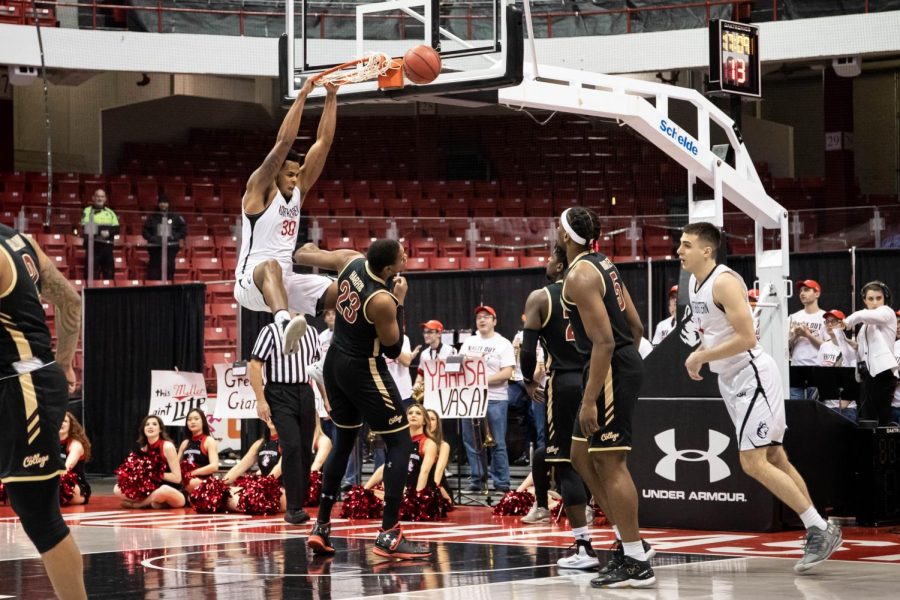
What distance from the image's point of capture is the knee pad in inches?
207

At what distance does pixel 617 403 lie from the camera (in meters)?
7.24

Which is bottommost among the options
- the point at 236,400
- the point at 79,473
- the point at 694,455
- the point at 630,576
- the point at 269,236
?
the point at 79,473

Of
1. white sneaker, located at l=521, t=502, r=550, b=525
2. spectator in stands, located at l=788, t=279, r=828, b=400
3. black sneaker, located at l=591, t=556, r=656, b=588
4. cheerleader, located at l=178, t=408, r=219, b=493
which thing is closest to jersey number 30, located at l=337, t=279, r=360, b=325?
black sneaker, located at l=591, t=556, r=656, b=588

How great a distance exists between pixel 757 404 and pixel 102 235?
11237 millimetres

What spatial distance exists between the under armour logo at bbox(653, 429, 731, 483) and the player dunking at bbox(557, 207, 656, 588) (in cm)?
276

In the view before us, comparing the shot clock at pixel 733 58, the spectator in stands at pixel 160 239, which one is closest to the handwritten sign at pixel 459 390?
the shot clock at pixel 733 58

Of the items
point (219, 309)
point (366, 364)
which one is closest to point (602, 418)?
point (366, 364)

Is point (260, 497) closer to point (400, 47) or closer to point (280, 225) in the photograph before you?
point (400, 47)

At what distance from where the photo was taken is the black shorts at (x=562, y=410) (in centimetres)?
834

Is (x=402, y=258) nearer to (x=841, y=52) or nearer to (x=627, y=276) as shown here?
(x=627, y=276)

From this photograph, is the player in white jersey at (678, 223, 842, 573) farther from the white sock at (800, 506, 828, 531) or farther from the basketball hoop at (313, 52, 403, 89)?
the basketball hoop at (313, 52, 403, 89)

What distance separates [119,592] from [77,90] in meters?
21.5

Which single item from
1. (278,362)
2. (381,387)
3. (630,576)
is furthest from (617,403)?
(278,362)

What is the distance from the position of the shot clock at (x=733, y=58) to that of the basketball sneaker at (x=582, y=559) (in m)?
4.97
